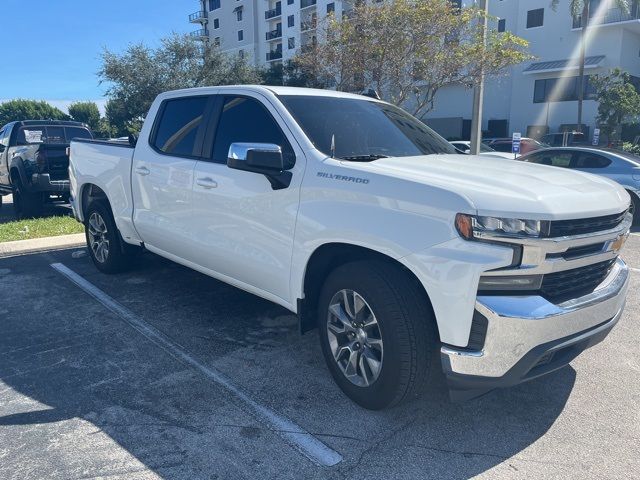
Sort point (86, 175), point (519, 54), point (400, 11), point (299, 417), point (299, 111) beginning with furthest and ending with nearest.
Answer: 1. point (519, 54)
2. point (400, 11)
3. point (86, 175)
4. point (299, 111)
5. point (299, 417)

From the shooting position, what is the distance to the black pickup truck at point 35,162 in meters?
9.91

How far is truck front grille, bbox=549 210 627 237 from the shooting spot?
271 centimetres

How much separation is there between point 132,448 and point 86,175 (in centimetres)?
407

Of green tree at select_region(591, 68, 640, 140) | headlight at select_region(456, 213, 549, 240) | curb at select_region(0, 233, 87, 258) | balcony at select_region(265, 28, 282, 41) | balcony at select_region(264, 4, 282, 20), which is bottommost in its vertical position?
curb at select_region(0, 233, 87, 258)

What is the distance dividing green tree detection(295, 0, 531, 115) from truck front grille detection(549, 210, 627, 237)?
1132 centimetres

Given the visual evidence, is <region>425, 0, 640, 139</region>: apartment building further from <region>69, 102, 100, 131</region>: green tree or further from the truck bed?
<region>69, 102, 100, 131</region>: green tree

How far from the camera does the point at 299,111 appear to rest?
3.85 metres

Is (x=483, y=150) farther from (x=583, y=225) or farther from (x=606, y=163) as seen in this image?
(x=583, y=225)

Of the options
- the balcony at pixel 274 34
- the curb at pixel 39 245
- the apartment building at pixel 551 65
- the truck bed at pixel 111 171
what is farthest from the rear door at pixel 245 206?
the balcony at pixel 274 34

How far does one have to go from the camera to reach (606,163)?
991 cm

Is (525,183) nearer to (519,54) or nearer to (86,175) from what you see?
(86,175)

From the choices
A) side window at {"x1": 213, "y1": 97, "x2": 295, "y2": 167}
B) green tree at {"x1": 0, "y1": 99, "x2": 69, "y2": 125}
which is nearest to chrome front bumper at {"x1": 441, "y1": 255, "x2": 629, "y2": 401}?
side window at {"x1": 213, "y1": 97, "x2": 295, "y2": 167}

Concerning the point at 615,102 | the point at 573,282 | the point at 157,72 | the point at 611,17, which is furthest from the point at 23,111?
the point at 573,282

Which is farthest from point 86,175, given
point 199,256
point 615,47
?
A: point 615,47
